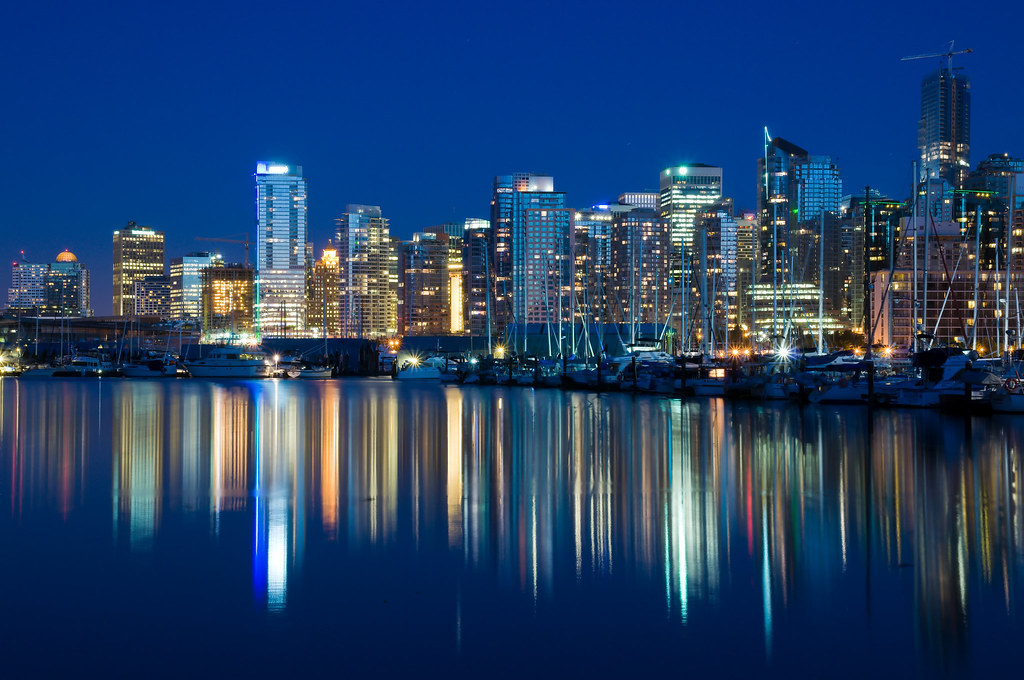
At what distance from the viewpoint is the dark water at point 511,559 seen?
10.7m

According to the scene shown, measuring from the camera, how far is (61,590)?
13.2m

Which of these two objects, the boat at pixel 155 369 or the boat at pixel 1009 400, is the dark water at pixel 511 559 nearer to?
the boat at pixel 1009 400

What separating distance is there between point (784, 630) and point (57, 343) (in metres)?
188

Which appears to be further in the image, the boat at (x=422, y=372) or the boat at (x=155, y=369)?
the boat at (x=155, y=369)

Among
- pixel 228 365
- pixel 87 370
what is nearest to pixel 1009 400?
pixel 228 365

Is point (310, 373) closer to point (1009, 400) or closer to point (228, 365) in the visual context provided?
point (228, 365)

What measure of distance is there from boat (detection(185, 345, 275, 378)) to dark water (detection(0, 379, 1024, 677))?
87.1m

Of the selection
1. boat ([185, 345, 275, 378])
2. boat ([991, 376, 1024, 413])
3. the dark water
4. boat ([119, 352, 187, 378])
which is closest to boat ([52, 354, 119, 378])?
boat ([119, 352, 187, 378])

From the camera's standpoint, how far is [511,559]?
14.8 m

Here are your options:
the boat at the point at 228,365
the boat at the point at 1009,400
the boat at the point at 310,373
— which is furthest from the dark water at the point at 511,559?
the boat at the point at 310,373

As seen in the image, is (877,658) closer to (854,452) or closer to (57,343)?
(854,452)

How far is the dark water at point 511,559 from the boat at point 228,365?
8710 cm

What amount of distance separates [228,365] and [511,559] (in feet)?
350

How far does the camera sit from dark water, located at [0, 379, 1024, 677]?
10664mm
